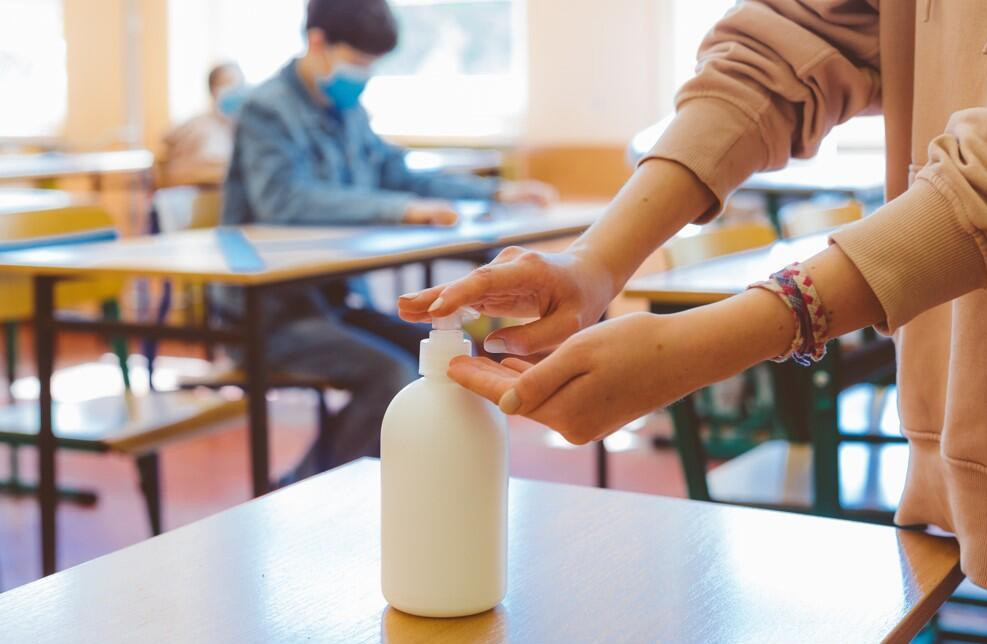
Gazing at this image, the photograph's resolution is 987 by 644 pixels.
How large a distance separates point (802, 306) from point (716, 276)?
146 cm

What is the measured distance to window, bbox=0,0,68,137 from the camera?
756 centimetres

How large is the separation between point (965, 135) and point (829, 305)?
0.13 metres

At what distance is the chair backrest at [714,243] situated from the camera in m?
2.41

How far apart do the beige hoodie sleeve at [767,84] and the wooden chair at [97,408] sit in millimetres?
1724

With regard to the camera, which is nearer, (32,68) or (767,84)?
(767,84)

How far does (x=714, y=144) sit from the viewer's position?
1.02 m

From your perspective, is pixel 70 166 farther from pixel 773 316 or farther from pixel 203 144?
pixel 773 316

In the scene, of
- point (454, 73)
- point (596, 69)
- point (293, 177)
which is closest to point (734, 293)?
point (293, 177)

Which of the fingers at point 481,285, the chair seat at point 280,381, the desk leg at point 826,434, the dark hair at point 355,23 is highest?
the dark hair at point 355,23

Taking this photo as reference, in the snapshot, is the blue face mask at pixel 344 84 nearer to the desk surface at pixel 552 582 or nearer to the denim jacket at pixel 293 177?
the denim jacket at pixel 293 177

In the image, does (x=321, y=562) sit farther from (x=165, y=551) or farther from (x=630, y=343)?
(x=630, y=343)

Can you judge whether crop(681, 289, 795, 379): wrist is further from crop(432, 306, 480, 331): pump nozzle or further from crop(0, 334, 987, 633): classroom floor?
crop(0, 334, 987, 633): classroom floor

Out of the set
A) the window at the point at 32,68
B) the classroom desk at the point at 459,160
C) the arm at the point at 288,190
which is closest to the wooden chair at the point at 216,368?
the arm at the point at 288,190

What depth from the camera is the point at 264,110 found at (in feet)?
10.3
